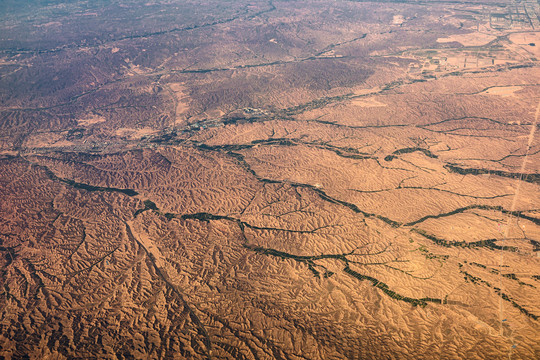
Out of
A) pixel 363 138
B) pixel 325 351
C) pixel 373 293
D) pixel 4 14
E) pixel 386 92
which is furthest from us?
pixel 4 14

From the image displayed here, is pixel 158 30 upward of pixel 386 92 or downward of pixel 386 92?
upward

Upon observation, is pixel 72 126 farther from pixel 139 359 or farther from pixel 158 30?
pixel 158 30

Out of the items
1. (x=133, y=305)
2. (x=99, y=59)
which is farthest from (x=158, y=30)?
(x=133, y=305)

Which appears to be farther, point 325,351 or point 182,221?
point 182,221

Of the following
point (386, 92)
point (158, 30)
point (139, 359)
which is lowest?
point (139, 359)

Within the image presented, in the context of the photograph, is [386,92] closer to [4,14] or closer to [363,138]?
[363,138]

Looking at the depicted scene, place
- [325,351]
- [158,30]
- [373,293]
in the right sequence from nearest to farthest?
[325,351], [373,293], [158,30]

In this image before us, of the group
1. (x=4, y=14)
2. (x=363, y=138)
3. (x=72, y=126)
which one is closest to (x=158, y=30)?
(x=72, y=126)
